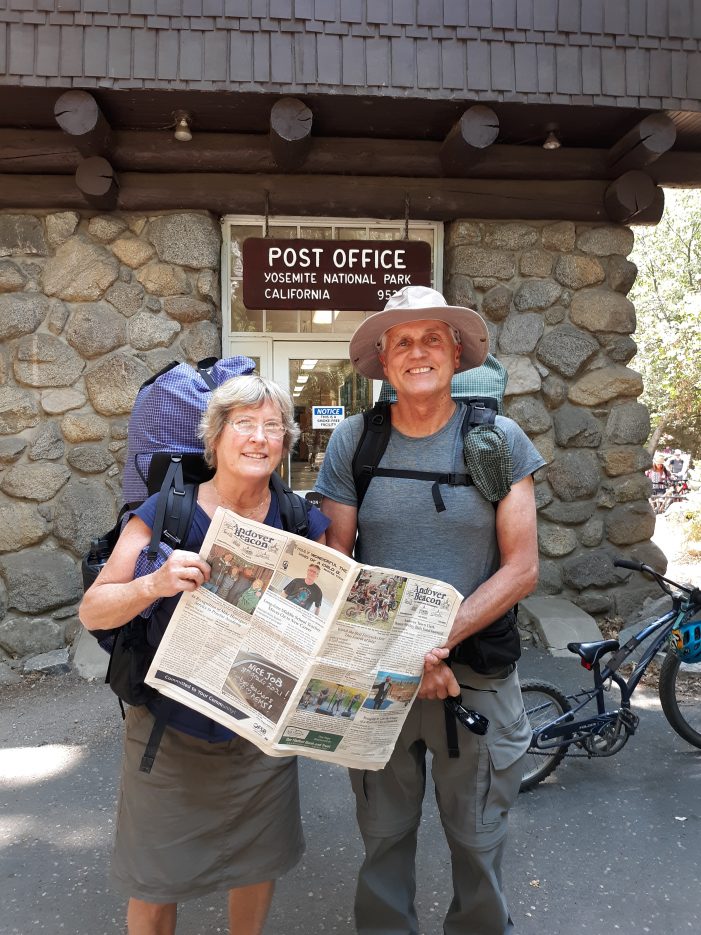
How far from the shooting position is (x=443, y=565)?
203 centimetres

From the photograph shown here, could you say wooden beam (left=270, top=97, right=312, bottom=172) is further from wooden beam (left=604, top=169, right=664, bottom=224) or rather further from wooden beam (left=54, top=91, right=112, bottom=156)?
wooden beam (left=604, top=169, right=664, bottom=224)

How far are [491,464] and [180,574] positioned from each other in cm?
90

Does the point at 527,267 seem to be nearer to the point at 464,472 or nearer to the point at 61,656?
the point at 464,472

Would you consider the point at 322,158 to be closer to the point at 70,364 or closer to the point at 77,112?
the point at 77,112

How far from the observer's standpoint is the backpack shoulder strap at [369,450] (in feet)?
6.93

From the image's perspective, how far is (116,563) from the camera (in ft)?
5.89

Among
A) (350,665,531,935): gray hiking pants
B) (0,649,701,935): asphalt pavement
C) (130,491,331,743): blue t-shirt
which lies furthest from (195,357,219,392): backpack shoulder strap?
(0,649,701,935): asphalt pavement

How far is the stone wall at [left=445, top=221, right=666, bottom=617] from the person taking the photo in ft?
17.4

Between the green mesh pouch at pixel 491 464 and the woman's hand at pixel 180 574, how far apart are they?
0.79 metres

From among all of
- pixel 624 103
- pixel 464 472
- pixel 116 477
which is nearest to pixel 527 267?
pixel 624 103

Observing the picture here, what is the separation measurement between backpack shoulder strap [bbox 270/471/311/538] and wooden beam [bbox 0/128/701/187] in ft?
12.0

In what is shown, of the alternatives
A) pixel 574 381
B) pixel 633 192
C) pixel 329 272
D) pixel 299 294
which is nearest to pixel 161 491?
pixel 299 294

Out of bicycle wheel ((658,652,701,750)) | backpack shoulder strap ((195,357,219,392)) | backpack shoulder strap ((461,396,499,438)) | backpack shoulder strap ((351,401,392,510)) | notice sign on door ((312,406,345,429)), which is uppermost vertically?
notice sign on door ((312,406,345,429))

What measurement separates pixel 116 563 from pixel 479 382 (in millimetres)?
1244
